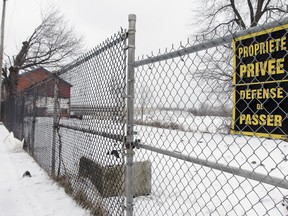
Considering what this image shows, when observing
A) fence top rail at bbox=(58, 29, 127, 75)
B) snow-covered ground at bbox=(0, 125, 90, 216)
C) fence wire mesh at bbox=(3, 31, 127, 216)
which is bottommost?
snow-covered ground at bbox=(0, 125, 90, 216)

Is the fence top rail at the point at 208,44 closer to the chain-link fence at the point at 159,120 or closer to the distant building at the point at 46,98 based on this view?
the chain-link fence at the point at 159,120

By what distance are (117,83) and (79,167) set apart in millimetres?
Result: 1928

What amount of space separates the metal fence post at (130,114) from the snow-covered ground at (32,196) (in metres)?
1.40

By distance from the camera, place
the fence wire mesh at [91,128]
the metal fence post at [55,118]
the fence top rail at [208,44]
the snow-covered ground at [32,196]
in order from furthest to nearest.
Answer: the metal fence post at [55,118]
the snow-covered ground at [32,196]
the fence wire mesh at [91,128]
the fence top rail at [208,44]

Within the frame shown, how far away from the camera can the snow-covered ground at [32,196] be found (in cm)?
412

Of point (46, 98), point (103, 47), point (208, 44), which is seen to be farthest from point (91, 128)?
point (46, 98)

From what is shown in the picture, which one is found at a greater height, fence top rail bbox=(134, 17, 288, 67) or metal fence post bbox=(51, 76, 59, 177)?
fence top rail bbox=(134, 17, 288, 67)

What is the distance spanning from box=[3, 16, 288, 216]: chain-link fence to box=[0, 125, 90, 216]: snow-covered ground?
0.19m

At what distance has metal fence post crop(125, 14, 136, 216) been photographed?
278 centimetres

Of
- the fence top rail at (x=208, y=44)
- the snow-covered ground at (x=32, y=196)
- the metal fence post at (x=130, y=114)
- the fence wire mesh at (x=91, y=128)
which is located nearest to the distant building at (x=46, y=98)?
the fence wire mesh at (x=91, y=128)

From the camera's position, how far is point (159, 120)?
10.2ft

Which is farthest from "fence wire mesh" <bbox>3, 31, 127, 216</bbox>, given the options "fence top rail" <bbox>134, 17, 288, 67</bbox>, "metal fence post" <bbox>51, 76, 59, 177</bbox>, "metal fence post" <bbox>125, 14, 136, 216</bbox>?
"fence top rail" <bbox>134, 17, 288, 67</bbox>

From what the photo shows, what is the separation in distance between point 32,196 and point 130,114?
2.92 m

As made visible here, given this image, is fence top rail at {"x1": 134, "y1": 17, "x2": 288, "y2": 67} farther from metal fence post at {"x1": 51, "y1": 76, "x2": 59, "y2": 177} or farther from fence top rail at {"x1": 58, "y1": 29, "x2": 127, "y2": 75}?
metal fence post at {"x1": 51, "y1": 76, "x2": 59, "y2": 177}
